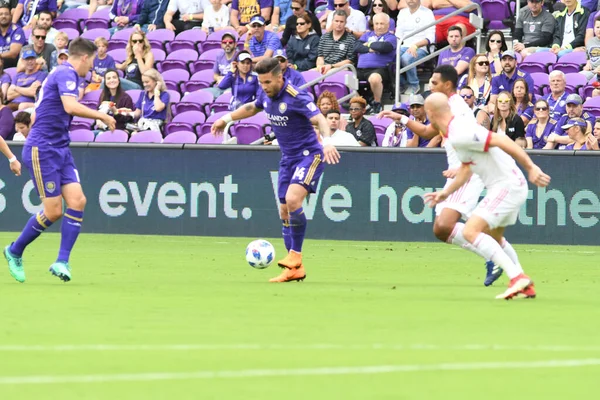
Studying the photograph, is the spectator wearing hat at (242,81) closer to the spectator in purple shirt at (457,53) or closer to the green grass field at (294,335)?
the spectator in purple shirt at (457,53)

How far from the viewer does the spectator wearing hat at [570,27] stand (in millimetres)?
21234

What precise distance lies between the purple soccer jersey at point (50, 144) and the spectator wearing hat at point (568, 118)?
9.05 m

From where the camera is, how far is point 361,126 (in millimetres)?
19812

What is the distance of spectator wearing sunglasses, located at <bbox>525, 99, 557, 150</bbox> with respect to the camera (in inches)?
744

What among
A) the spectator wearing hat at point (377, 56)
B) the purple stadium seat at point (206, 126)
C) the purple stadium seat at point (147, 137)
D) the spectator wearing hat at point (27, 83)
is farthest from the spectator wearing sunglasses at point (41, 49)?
the spectator wearing hat at point (377, 56)

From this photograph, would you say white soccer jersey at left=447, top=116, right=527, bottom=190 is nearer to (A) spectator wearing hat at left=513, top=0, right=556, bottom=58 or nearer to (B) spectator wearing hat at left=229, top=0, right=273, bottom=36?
(A) spectator wearing hat at left=513, top=0, right=556, bottom=58

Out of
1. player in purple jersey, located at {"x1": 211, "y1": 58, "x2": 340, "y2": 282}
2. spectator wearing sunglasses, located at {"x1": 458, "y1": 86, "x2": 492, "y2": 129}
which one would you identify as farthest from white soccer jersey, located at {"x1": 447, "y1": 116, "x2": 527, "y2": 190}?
spectator wearing sunglasses, located at {"x1": 458, "y1": 86, "x2": 492, "y2": 129}

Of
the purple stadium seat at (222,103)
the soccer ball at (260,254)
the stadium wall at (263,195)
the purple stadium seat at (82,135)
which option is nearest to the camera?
the soccer ball at (260,254)

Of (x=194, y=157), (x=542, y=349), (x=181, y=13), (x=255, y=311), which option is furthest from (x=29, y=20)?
(x=542, y=349)

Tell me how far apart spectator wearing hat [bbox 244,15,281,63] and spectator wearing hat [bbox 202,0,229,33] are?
73.1 inches

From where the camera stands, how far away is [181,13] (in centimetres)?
2550

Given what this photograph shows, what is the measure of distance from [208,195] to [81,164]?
2.09m

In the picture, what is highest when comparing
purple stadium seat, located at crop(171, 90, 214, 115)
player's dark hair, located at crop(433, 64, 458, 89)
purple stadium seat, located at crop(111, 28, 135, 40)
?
player's dark hair, located at crop(433, 64, 458, 89)

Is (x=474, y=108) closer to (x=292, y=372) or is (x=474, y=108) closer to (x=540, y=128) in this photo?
(x=540, y=128)
